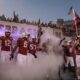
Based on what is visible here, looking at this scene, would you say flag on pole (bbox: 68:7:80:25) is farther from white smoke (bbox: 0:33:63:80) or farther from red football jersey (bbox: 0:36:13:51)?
red football jersey (bbox: 0:36:13:51)

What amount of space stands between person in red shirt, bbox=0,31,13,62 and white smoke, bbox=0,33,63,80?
35 cm

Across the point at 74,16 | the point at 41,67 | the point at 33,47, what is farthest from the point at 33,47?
the point at 74,16

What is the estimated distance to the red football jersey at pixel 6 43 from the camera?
49.1 feet

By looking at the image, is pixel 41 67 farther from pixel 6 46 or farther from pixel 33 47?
pixel 6 46

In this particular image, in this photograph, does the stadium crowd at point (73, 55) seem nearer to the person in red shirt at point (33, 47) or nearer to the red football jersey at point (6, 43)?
the person in red shirt at point (33, 47)

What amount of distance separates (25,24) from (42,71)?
9.45m

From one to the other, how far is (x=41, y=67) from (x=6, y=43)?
233cm

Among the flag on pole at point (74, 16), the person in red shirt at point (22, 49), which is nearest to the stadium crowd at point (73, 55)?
the person in red shirt at point (22, 49)

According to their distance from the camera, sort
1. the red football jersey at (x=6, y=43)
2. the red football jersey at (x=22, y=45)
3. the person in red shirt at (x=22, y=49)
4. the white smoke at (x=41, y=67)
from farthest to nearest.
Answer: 1. the red football jersey at (x=22, y=45)
2. the person in red shirt at (x=22, y=49)
3. the red football jersey at (x=6, y=43)
4. the white smoke at (x=41, y=67)

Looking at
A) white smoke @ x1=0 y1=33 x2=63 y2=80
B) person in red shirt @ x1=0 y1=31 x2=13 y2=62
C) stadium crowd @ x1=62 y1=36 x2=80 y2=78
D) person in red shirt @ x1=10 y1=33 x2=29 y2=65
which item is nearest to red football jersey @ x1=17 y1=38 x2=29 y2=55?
person in red shirt @ x1=10 y1=33 x2=29 y2=65

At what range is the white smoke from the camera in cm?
1481

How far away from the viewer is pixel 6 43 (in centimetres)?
1512

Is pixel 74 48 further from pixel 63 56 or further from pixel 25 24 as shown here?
pixel 25 24

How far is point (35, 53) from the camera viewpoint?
1612cm
